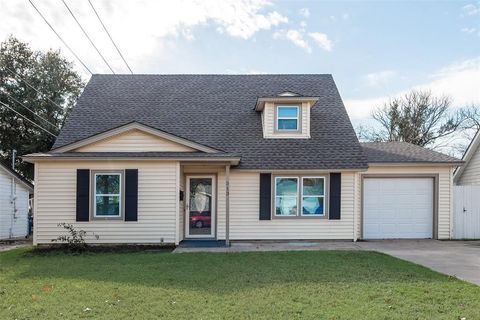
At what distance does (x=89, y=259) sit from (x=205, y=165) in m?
4.65

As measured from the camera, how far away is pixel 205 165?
1294cm

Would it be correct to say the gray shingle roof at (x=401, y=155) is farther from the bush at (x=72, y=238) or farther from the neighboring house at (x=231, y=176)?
the bush at (x=72, y=238)

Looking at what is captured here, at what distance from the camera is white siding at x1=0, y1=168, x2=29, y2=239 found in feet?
55.3

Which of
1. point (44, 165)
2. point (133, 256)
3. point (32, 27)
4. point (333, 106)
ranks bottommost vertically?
point (133, 256)

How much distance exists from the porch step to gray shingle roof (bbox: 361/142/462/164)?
226 inches

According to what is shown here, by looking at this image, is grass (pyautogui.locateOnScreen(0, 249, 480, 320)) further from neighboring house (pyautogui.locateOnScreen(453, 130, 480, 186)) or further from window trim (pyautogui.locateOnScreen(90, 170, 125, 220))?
neighboring house (pyautogui.locateOnScreen(453, 130, 480, 186))

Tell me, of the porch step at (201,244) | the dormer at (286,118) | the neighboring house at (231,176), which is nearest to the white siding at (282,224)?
the neighboring house at (231,176)

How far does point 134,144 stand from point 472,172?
Result: 1352cm

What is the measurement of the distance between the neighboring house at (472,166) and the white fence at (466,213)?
1.86 m

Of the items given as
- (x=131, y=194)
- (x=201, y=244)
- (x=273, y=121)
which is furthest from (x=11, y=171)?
(x=273, y=121)

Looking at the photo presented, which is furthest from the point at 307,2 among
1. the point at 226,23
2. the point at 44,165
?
the point at 44,165

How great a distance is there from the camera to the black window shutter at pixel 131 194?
39.3ft

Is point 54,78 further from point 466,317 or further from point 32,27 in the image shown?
point 466,317

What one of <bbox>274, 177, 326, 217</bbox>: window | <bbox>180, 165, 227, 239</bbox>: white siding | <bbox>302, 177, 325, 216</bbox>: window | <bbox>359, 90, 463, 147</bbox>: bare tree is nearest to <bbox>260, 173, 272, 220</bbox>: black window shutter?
<bbox>274, 177, 326, 217</bbox>: window
